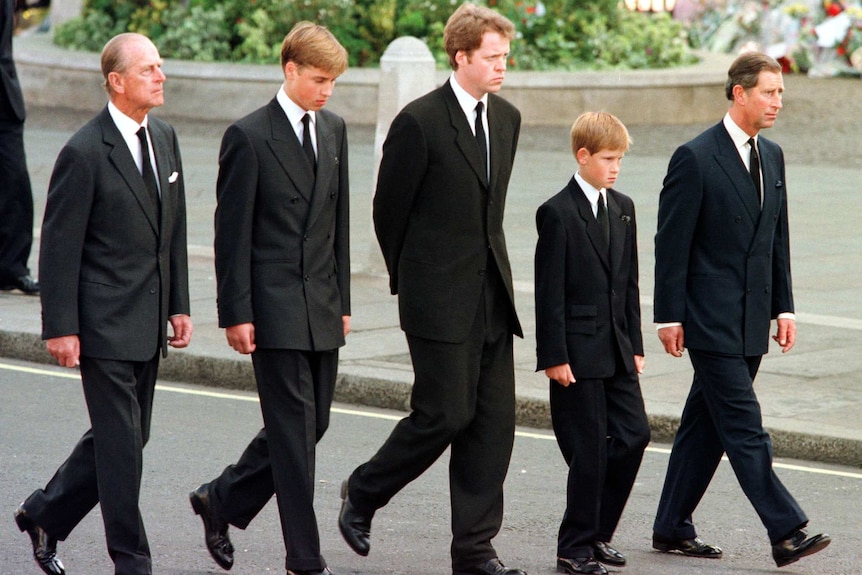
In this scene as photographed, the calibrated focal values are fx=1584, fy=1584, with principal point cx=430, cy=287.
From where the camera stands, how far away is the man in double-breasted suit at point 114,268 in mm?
4711

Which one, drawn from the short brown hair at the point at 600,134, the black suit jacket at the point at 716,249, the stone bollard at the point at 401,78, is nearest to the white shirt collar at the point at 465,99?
the short brown hair at the point at 600,134

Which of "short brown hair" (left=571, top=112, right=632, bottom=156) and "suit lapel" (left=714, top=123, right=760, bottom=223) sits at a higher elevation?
"short brown hair" (left=571, top=112, right=632, bottom=156)

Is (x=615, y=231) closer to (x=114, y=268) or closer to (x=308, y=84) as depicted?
(x=308, y=84)

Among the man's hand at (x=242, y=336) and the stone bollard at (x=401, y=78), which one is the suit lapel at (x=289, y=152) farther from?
the stone bollard at (x=401, y=78)

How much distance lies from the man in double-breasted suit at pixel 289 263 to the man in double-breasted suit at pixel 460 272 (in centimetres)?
26

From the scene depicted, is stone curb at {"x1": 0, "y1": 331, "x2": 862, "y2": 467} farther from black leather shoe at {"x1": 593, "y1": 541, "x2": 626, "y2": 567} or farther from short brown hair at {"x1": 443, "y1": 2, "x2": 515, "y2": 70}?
short brown hair at {"x1": 443, "y1": 2, "x2": 515, "y2": 70}

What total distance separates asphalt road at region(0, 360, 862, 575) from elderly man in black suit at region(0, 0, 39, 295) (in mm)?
2070

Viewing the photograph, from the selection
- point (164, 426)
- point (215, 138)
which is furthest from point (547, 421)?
point (215, 138)

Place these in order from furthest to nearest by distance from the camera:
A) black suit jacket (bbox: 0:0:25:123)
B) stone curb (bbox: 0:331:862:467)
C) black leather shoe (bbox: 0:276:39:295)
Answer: black leather shoe (bbox: 0:276:39:295), black suit jacket (bbox: 0:0:25:123), stone curb (bbox: 0:331:862:467)

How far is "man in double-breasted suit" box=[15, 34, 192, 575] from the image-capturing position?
15.5ft

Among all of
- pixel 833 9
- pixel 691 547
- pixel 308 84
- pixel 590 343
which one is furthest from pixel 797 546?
pixel 833 9

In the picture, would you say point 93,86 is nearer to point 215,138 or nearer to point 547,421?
point 215,138

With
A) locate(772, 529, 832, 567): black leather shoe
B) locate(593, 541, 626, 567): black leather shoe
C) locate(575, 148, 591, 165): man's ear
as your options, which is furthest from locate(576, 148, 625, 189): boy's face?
locate(772, 529, 832, 567): black leather shoe

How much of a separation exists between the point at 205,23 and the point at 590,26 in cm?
556
